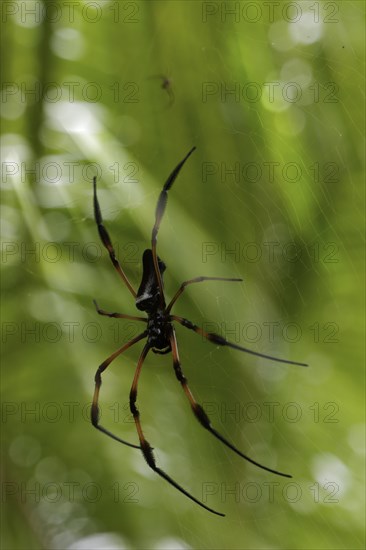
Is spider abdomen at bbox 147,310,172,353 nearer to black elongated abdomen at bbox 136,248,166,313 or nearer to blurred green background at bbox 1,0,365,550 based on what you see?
black elongated abdomen at bbox 136,248,166,313

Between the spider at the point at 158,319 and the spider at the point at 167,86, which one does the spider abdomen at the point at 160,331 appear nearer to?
the spider at the point at 158,319

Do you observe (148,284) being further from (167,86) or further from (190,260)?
(167,86)

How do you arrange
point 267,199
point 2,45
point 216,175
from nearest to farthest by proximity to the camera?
point 267,199 → point 216,175 → point 2,45

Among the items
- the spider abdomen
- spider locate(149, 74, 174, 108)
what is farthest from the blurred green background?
the spider abdomen

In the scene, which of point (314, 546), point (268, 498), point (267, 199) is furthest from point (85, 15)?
point (314, 546)

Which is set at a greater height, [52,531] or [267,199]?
[267,199]

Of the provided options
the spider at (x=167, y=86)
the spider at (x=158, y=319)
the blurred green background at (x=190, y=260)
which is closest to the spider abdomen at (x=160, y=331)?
the spider at (x=158, y=319)

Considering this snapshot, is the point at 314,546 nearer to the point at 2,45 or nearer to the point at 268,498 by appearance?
the point at 268,498

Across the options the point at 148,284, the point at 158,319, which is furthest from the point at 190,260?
the point at 148,284
